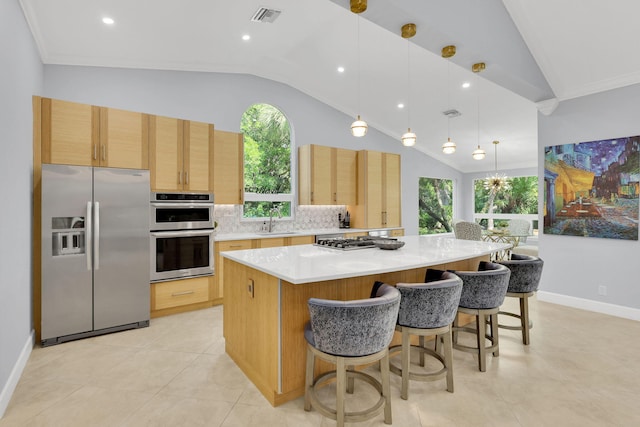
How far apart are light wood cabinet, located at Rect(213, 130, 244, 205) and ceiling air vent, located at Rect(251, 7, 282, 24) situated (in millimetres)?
1494

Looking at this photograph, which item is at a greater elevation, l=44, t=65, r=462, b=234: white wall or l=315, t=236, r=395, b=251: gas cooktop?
l=44, t=65, r=462, b=234: white wall

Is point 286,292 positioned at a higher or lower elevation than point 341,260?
lower

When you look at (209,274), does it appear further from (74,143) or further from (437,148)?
(437,148)

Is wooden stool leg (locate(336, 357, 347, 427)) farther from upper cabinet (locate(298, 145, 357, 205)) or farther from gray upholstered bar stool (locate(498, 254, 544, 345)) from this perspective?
upper cabinet (locate(298, 145, 357, 205))

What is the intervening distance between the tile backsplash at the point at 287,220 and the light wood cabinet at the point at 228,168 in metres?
0.34

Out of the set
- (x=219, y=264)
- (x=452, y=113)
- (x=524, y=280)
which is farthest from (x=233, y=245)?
(x=452, y=113)

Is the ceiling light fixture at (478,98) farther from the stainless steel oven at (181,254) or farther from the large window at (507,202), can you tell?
the stainless steel oven at (181,254)

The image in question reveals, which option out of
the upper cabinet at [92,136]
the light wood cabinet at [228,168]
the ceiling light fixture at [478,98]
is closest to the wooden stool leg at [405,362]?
the ceiling light fixture at [478,98]

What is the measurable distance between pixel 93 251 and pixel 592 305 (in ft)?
18.6

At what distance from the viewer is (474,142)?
7062mm

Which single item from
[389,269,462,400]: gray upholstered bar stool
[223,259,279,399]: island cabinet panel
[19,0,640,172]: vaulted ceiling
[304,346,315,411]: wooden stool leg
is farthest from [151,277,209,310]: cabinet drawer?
[19,0,640,172]: vaulted ceiling

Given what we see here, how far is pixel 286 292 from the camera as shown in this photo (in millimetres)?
1990

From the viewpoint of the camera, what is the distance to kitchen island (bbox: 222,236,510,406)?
199 cm

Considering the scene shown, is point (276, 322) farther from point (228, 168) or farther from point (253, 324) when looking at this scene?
point (228, 168)
